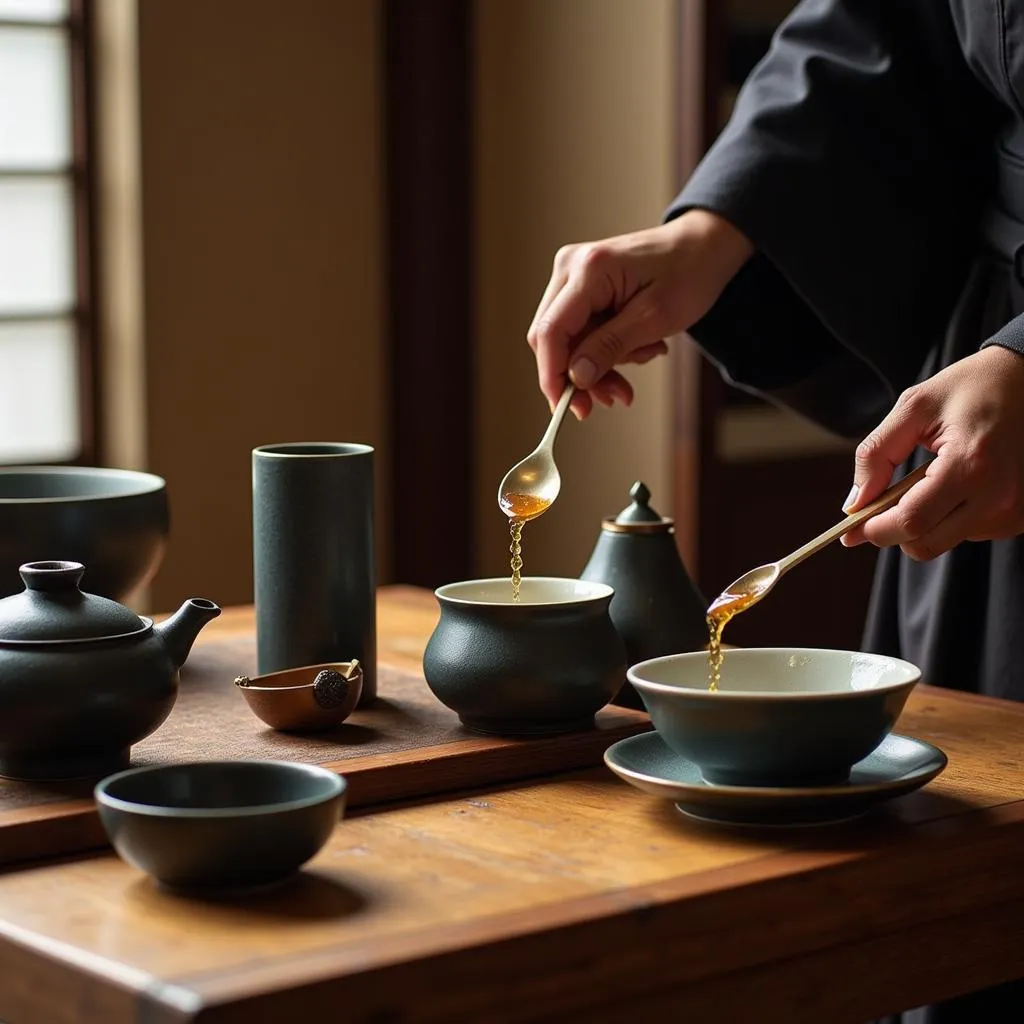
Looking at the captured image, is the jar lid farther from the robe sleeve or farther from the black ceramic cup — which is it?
the robe sleeve

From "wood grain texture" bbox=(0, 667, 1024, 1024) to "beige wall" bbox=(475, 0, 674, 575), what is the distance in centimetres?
278

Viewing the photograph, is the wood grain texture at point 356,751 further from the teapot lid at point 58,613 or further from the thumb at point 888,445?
the thumb at point 888,445

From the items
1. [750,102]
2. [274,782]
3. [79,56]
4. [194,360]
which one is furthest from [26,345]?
[274,782]

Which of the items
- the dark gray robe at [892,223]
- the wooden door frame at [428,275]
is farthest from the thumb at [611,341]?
the wooden door frame at [428,275]

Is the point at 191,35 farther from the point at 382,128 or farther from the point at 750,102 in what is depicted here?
the point at 750,102

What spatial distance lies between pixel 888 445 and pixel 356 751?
1.44 ft

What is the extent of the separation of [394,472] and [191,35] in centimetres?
108

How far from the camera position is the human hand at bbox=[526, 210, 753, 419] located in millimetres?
1591

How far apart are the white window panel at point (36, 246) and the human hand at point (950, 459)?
2.75 metres

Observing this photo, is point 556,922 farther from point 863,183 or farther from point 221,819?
point 863,183

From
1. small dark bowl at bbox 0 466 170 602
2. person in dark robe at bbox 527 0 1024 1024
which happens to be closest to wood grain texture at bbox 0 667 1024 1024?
small dark bowl at bbox 0 466 170 602

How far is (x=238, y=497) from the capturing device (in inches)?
150

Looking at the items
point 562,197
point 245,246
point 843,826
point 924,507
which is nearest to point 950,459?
point 924,507

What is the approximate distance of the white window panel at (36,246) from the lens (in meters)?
3.65
